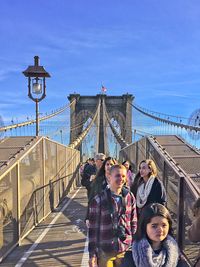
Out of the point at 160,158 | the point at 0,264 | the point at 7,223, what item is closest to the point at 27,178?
the point at 7,223

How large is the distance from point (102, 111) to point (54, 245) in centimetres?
4528

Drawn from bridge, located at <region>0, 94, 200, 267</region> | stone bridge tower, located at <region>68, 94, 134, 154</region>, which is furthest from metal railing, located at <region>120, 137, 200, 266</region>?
stone bridge tower, located at <region>68, 94, 134, 154</region>

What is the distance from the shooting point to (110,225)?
2770mm

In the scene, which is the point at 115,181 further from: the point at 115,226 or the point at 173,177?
the point at 173,177

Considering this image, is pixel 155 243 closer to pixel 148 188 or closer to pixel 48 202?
pixel 148 188

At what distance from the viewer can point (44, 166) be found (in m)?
7.12

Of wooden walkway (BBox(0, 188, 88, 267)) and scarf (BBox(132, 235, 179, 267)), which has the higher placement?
scarf (BBox(132, 235, 179, 267))

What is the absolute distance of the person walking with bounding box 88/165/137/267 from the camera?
274 cm

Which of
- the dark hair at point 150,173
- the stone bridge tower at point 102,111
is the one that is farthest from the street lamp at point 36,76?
the stone bridge tower at point 102,111

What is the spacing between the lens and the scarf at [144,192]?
149 inches

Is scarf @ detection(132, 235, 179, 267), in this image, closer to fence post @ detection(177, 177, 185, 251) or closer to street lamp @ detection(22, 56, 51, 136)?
fence post @ detection(177, 177, 185, 251)

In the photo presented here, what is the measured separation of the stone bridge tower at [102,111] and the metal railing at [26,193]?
39.6 metres

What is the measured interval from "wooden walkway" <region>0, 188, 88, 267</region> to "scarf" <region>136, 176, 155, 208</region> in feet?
3.62

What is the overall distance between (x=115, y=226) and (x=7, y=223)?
2361 millimetres
